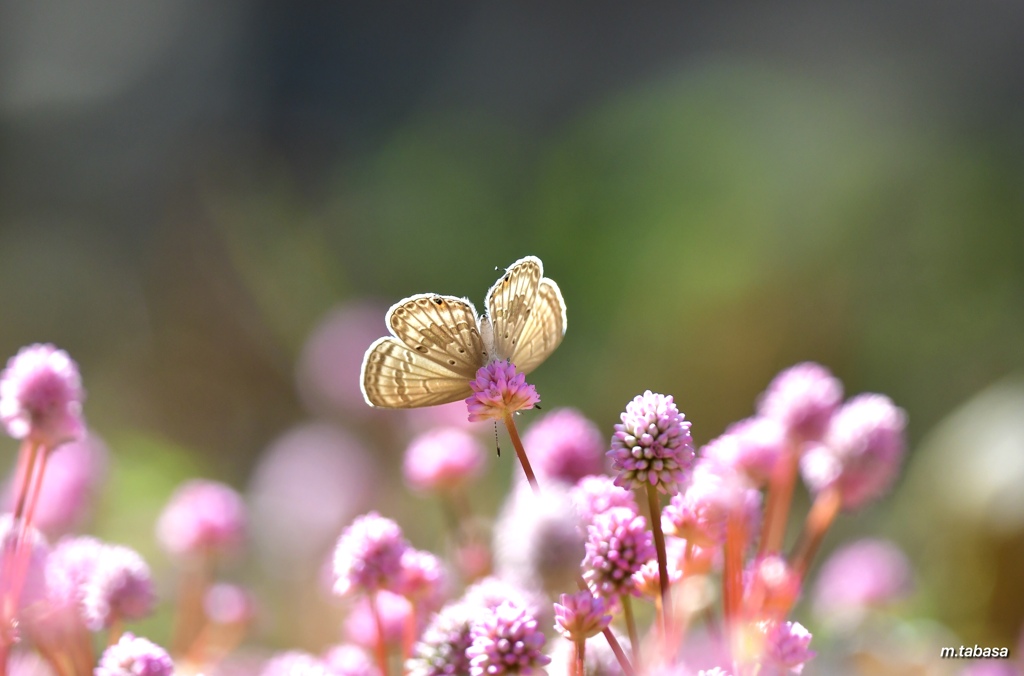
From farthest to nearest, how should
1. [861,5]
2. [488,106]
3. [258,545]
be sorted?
1. [488,106]
2. [861,5]
3. [258,545]

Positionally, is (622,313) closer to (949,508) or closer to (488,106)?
(949,508)

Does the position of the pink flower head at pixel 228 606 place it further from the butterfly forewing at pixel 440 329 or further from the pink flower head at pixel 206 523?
the butterfly forewing at pixel 440 329

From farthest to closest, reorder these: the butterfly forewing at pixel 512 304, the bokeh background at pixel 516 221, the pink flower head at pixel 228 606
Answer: the bokeh background at pixel 516 221 → the pink flower head at pixel 228 606 → the butterfly forewing at pixel 512 304

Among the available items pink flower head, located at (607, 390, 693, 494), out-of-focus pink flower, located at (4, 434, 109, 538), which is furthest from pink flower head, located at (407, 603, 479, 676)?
out-of-focus pink flower, located at (4, 434, 109, 538)

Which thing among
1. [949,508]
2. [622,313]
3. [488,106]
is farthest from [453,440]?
[488,106]

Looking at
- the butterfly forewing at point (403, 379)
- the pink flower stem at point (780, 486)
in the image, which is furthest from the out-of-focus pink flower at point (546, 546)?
the pink flower stem at point (780, 486)

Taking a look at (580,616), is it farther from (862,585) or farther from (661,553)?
(862,585)

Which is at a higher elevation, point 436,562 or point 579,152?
point 579,152
